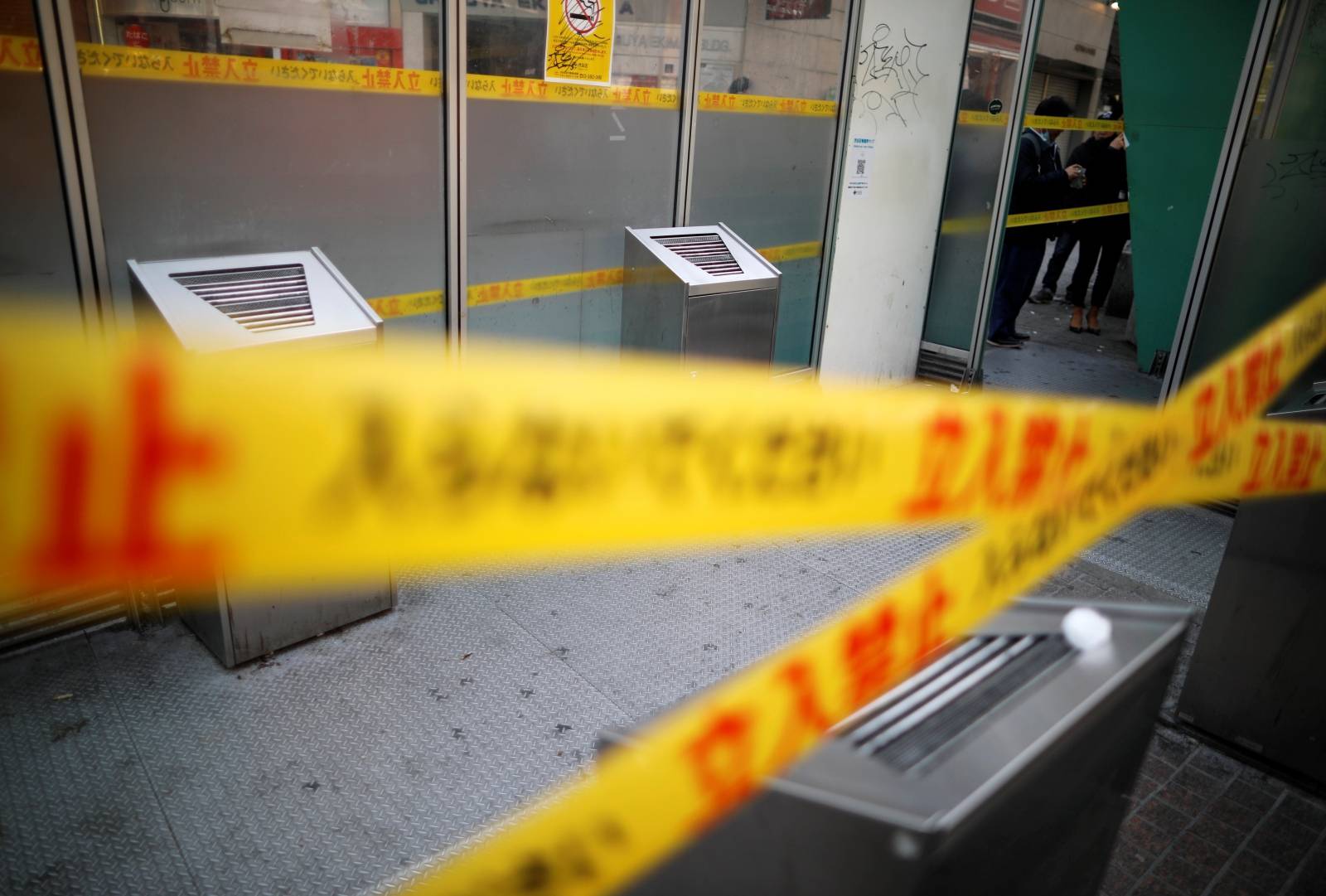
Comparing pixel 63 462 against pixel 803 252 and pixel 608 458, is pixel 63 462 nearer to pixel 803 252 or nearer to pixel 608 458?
pixel 608 458

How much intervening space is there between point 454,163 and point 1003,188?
355 centimetres

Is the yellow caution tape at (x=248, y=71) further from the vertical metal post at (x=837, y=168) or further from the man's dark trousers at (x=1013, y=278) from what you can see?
the man's dark trousers at (x=1013, y=278)

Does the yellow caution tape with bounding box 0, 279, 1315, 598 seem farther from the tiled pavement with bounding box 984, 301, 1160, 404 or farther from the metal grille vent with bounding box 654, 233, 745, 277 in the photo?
the tiled pavement with bounding box 984, 301, 1160, 404

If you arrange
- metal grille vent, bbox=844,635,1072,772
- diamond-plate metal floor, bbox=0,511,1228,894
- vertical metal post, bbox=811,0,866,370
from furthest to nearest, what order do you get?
vertical metal post, bbox=811,0,866,370
diamond-plate metal floor, bbox=0,511,1228,894
metal grille vent, bbox=844,635,1072,772

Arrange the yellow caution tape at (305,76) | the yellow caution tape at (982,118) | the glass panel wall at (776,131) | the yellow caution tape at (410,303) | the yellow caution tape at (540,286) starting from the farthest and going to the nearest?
the yellow caution tape at (982,118) < the glass panel wall at (776,131) < the yellow caution tape at (540,286) < the yellow caution tape at (410,303) < the yellow caution tape at (305,76)

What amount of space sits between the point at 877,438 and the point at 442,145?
300 centimetres

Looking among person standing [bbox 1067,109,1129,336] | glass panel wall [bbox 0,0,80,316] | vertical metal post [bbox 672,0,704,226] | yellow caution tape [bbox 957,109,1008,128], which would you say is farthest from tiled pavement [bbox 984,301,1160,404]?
glass panel wall [bbox 0,0,80,316]

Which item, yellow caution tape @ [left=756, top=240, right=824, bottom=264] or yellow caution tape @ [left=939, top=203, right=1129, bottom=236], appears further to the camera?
yellow caution tape @ [left=939, top=203, right=1129, bottom=236]

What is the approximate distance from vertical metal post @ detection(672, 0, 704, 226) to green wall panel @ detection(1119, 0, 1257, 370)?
336cm

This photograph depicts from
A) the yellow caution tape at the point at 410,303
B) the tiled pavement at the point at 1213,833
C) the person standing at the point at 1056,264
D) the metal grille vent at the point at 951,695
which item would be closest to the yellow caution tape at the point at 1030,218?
the person standing at the point at 1056,264

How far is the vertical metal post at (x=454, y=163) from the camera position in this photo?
328 centimetres

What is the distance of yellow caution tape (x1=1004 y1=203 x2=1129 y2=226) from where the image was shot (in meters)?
6.27

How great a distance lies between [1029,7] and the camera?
508 cm

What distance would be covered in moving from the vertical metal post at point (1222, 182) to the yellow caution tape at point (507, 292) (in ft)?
9.60
